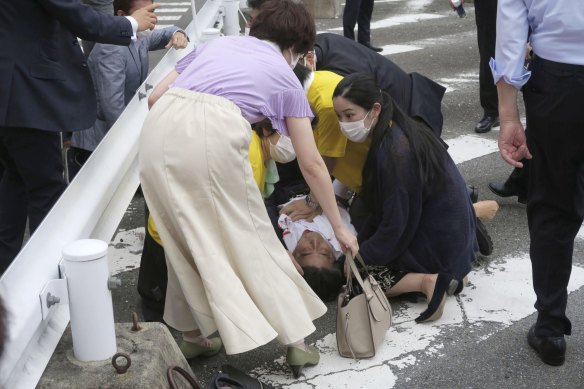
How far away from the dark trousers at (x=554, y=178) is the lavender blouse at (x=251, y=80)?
881 mm

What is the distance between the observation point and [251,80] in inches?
132

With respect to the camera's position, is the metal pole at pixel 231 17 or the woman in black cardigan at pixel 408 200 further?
the metal pole at pixel 231 17

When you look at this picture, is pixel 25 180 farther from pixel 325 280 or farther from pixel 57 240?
pixel 325 280

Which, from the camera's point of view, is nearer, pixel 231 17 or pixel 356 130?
pixel 356 130

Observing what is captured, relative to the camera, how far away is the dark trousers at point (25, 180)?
367 centimetres

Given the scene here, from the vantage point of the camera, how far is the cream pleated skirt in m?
3.20

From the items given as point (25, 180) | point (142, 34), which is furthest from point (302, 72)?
point (25, 180)

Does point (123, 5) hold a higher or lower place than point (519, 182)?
higher

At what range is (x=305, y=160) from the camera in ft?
11.4

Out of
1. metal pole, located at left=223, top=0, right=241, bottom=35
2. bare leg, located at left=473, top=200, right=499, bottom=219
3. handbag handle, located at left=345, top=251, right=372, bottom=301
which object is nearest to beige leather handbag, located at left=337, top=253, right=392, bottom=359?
handbag handle, located at left=345, top=251, right=372, bottom=301

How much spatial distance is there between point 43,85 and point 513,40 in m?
1.87

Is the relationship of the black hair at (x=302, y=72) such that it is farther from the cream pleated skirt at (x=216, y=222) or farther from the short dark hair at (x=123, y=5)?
the short dark hair at (x=123, y=5)

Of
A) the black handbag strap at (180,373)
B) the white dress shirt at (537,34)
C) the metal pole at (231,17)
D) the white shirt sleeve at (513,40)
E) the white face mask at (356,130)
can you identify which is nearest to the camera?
the black handbag strap at (180,373)

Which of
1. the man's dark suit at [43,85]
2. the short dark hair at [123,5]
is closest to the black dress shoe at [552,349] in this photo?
the man's dark suit at [43,85]
